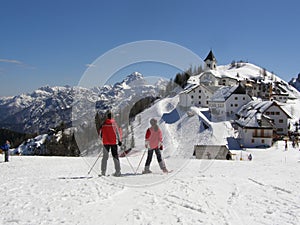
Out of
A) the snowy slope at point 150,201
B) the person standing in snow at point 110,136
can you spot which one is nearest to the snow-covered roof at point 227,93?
the snowy slope at point 150,201

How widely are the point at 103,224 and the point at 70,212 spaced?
103 centimetres

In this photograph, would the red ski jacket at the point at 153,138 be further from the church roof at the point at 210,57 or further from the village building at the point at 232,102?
the church roof at the point at 210,57

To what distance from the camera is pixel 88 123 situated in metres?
15.1

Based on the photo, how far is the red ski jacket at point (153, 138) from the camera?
33.4 ft

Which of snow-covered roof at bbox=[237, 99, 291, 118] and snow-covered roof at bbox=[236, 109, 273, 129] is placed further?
snow-covered roof at bbox=[237, 99, 291, 118]

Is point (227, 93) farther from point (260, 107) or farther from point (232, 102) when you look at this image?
point (260, 107)

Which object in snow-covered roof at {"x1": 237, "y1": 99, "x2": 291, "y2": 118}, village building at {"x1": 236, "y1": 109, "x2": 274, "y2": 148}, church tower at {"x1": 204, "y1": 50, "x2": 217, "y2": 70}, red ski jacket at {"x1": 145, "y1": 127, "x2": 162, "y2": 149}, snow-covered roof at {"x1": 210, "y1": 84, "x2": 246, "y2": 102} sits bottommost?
village building at {"x1": 236, "y1": 109, "x2": 274, "y2": 148}

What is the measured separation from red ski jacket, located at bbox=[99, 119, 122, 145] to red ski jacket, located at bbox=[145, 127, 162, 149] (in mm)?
1257

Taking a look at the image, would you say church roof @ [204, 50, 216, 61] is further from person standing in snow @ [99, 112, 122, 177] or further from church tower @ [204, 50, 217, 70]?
person standing in snow @ [99, 112, 122, 177]

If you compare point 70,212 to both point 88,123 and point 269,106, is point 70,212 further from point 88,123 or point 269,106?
point 269,106

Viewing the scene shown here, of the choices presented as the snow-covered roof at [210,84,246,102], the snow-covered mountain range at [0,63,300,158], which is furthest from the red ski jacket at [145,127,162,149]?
the snow-covered roof at [210,84,246,102]

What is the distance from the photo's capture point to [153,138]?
10.3 metres

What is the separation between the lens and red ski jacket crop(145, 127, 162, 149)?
1020cm

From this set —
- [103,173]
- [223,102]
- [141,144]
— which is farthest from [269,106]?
[103,173]
